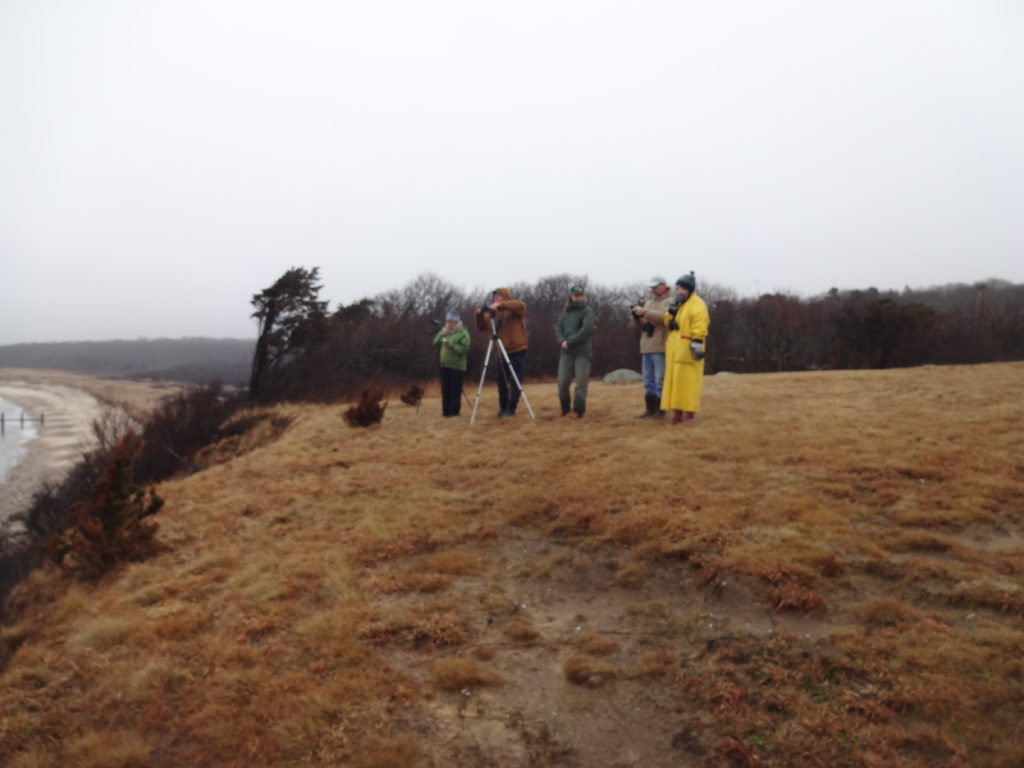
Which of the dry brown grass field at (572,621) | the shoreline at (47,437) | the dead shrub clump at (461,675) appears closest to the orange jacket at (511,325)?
the dry brown grass field at (572,621)

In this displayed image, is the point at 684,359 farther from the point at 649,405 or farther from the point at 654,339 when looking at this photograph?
the point at 649,405

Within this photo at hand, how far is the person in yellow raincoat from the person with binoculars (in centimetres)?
23

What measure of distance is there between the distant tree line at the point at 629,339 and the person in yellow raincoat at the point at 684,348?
1053cm

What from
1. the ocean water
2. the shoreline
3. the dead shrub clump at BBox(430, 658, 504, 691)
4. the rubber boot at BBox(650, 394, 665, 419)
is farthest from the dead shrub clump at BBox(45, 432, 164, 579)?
the ocean water

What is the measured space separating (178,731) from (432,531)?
2776 millimetres

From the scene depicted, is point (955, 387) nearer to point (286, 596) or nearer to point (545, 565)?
point (545, 565)

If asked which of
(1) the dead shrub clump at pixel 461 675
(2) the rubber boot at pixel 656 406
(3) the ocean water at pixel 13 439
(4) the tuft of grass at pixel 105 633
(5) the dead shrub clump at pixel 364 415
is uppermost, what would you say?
(2) the rubber boot at pixel 656 406

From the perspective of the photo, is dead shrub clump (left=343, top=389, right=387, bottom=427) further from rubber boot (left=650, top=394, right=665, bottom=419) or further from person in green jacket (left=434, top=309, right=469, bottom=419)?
rubber boot (left=650, top=394, right=665, bottom=419)

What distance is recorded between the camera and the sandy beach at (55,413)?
109ft

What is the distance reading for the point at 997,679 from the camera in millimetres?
3260

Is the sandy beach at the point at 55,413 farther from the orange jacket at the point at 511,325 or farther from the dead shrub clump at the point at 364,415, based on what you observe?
the orange jacket at the point at 511,325

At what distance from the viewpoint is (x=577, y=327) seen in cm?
1023

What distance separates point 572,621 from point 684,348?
5.64m

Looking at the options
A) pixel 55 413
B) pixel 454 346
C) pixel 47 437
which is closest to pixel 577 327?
pixel 454 346
